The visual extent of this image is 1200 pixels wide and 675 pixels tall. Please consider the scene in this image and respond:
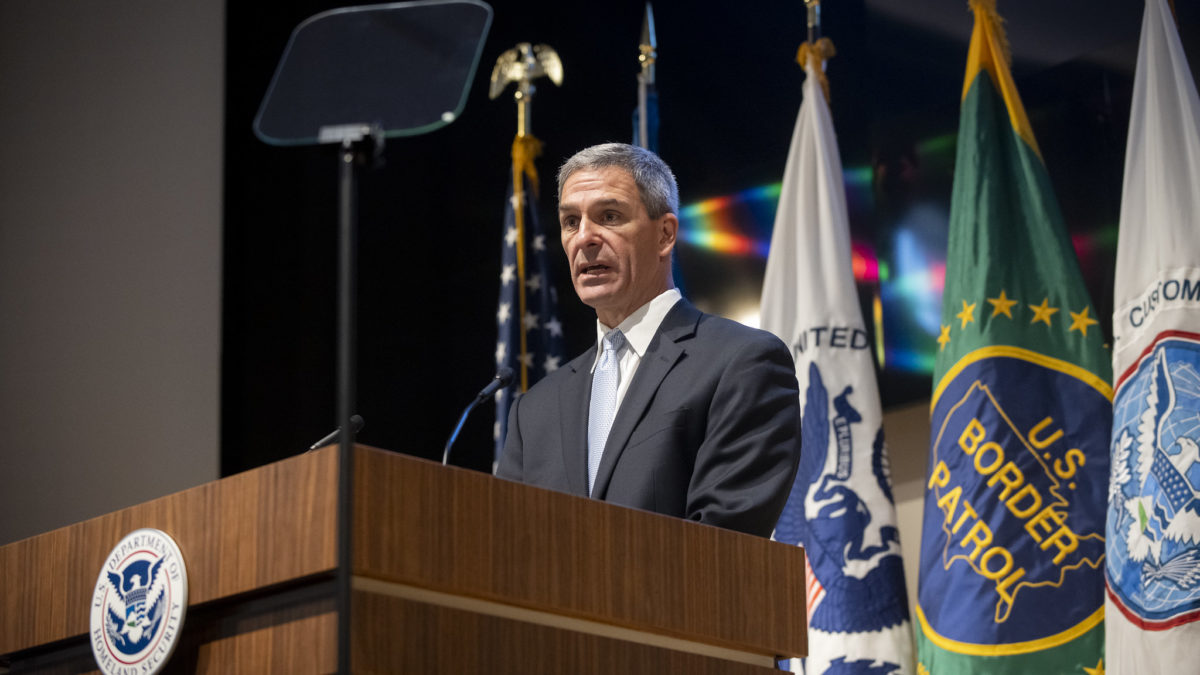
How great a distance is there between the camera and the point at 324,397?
536 cm

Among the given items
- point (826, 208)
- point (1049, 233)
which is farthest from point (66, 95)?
point (1049, 233)

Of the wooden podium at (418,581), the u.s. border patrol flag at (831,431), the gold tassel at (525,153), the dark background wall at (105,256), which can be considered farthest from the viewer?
the gold tassel at (525,153)

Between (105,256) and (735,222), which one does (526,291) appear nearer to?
(735,222)

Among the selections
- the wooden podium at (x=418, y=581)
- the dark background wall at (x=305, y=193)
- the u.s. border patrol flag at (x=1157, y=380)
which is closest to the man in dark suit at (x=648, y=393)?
the wooden podium at (x=418, y=581)

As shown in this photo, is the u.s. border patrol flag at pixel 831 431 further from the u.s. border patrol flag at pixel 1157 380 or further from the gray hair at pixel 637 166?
the gray hair at pixel 637 166

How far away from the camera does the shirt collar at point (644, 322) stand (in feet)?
8.27

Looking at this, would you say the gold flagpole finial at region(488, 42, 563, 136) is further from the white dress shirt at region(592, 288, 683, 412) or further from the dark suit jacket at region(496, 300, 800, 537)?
the dark suit jacket at region(496, 300, 800, 537)

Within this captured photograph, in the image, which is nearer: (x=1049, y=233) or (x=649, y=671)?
(x=649, y=671)

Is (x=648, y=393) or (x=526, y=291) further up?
(x=526, y=291)

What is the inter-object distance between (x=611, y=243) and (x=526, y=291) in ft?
8.38

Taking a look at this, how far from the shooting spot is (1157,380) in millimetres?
3158

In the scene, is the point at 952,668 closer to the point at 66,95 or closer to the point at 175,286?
the point at 175,286

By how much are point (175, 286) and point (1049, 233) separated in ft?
10.3

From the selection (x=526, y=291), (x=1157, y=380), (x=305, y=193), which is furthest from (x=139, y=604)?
(x=305, y=193)
